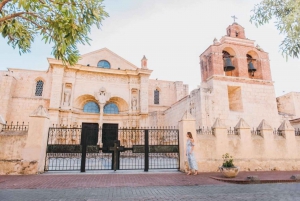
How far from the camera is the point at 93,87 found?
965 inches

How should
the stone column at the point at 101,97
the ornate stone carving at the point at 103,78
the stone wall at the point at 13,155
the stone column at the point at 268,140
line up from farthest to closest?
the ornate stone carving at the point at 103,78 < the stone column at the point at 101,97 < the stone column at the point at 268,140 < the stone wall at the point at 13,155

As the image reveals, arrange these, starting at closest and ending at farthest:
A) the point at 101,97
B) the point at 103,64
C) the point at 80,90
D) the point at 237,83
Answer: the point at 237,83
the point at 101,97
the point at 80,90
the point at 103,64

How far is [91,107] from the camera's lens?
986 inches

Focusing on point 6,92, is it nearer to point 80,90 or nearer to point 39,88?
point 39,88

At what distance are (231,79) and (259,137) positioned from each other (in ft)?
23.5

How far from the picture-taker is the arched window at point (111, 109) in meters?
25.3

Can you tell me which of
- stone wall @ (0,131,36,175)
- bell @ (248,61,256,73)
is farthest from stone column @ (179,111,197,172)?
bell @ (248,61,256,73)

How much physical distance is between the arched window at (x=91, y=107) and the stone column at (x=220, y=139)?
1855cm

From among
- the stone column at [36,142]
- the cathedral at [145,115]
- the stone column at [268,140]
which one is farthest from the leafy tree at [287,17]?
the stone column at [36,142]

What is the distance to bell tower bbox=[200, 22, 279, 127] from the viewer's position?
15.6 meters

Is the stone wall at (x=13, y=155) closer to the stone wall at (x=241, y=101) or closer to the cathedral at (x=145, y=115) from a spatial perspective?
the cathedral at (x=145, y=115)

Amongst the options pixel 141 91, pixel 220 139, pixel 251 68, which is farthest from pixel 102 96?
pixel 220 139

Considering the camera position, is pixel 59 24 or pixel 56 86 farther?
pixel 56 86

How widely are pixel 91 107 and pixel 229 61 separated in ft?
58.3
